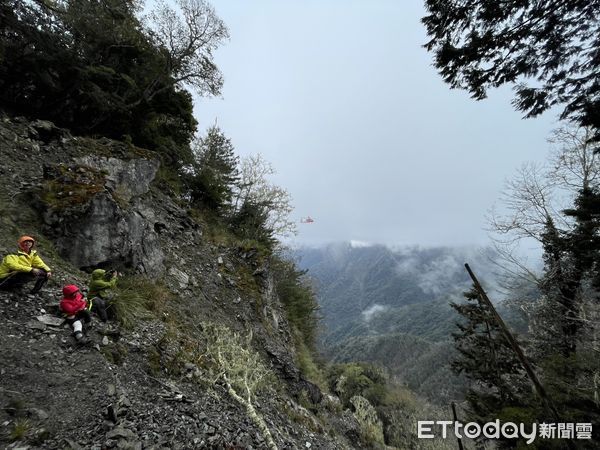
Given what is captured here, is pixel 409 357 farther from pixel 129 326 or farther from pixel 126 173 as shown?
pixel 129 326

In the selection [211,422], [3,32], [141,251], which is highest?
[3,32]

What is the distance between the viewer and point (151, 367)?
620cm

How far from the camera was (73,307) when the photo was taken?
230 inches

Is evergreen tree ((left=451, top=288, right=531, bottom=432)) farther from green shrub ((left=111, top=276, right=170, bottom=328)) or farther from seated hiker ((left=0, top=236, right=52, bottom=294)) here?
seated hiker ((left=0, top=236, right=52, bottom=294))

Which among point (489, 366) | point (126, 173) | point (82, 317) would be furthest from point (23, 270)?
point (489, 366)

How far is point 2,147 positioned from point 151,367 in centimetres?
878

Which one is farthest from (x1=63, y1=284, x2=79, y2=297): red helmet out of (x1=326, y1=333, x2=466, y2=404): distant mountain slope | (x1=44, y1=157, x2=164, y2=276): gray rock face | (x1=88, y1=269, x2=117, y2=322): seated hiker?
(x1=326, y1=333, x2=466, y2=404): distant mountain slope

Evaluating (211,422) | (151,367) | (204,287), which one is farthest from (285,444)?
(204,287)

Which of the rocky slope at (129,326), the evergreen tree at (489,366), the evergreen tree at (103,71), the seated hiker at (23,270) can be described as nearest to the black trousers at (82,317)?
the rocky slope at (129,326)

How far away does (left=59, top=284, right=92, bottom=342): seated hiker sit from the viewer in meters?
5.75

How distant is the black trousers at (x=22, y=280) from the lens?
18.4ft

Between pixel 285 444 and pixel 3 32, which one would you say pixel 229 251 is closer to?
pixel 285 444

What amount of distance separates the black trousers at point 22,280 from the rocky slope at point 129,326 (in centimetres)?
19

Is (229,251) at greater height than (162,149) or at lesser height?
lesser
